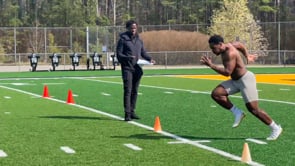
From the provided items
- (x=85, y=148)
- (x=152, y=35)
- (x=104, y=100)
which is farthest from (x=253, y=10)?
(x=85, y=148)

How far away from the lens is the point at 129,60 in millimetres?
13469

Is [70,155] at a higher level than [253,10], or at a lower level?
lower

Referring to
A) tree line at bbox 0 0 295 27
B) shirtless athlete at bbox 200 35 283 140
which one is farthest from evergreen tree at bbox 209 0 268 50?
shirtless athlete at bbox 200 35 283 140

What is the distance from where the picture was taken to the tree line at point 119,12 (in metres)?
89.6

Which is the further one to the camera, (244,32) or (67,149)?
(244,32)

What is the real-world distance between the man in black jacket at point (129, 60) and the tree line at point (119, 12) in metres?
73.0

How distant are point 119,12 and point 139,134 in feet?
327

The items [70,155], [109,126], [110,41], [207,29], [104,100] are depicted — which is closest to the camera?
[70,155]

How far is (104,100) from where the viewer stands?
60.5ft

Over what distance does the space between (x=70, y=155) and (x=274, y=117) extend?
5708 mm

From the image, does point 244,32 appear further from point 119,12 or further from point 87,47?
point 119,12

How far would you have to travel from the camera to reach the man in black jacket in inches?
528

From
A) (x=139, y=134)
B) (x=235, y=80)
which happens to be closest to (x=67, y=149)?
(x=139, y=134)

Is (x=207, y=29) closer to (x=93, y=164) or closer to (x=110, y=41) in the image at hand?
(x=110, y=41)
